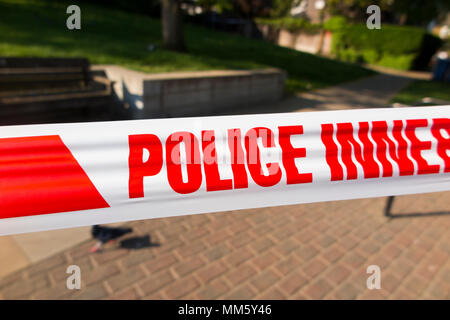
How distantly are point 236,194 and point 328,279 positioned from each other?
1.75 metres

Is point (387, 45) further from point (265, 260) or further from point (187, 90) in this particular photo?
point (265, 260)

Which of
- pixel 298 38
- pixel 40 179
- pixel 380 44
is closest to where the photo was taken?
pixel 40 179

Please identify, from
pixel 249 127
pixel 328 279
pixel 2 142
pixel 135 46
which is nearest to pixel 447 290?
pixel 328 279

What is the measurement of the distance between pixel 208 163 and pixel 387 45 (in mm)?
27478

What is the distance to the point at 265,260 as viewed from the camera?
4250mm

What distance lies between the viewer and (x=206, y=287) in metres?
3.80

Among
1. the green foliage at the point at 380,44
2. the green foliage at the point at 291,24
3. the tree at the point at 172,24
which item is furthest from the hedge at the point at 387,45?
the tree at the point at 172,24

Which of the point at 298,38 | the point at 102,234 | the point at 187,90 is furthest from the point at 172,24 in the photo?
the point at 298,38

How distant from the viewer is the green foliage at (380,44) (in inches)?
960

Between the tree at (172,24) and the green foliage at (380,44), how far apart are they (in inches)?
779

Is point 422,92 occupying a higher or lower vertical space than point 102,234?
higher

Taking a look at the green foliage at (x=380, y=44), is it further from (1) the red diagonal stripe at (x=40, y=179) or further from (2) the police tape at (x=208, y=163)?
(1) the red diagonal stripe at (x=40, y=179)

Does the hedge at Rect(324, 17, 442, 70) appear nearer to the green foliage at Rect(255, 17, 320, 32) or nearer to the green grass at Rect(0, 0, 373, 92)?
the green foliage at Rect(255, 17, 320, 32)

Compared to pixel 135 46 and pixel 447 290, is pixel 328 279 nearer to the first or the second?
pixel 447 290
